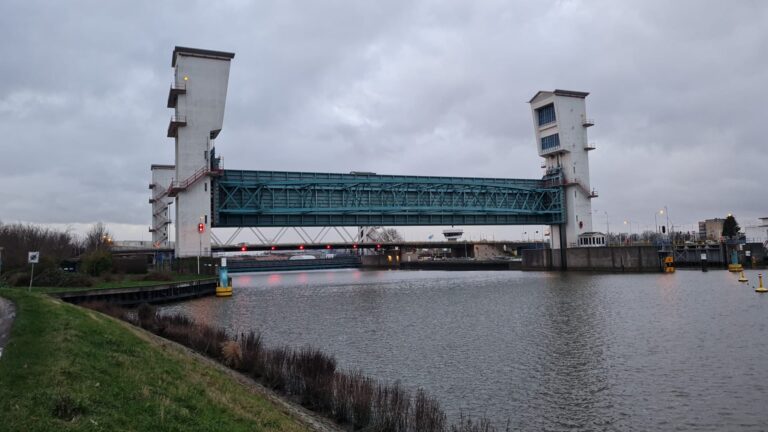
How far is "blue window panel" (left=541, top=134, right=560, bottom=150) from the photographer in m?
98.6

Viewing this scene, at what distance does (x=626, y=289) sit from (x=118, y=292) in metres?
48.0

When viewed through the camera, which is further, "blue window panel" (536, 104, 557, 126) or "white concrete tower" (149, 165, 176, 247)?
"white concrete tower" (149, 165, 176, 247)

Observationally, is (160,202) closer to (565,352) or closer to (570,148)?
(570,148)

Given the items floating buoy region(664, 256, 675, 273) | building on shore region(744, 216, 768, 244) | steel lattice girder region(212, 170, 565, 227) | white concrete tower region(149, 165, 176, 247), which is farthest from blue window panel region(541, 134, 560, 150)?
white concrete tower region(149, 165, 176, 247)

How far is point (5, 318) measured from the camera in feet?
63.5

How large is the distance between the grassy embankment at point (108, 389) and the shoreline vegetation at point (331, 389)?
7.36ft

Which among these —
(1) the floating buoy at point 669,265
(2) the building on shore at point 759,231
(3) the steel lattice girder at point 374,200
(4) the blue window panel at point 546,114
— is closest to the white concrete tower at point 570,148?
(4) the blue window panel at point 546,114

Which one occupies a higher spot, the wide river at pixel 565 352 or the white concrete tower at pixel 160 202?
the white concrete tower at pixel 160 202

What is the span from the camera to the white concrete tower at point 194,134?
66562 mm

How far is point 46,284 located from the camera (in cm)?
4478

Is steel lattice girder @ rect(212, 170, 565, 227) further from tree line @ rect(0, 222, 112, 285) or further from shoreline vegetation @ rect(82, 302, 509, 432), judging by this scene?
shoreline vegetation @ rect(82, 302, 509, 432)

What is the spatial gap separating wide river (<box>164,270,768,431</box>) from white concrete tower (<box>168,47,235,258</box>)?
896 inches

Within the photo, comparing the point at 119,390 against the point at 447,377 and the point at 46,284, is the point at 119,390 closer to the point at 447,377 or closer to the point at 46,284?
the point at 447,377

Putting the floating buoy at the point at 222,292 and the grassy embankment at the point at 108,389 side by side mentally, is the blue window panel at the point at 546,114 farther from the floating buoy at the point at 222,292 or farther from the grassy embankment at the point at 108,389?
the grassy embankment at the point at 108,389
